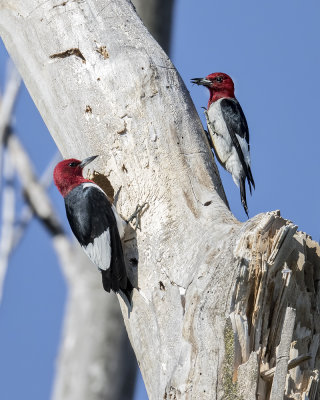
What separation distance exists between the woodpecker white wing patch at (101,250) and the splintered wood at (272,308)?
Result: 2.88 ft

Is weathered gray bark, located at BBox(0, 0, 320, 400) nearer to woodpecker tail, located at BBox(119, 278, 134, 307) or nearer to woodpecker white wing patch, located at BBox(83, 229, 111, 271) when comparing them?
woodpecker tail, located at BBox(119, 278, 134, 307)

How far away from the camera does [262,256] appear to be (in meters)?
2.69

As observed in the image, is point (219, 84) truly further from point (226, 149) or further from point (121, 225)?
point (121, 225)

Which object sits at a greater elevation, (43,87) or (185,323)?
(43,87)

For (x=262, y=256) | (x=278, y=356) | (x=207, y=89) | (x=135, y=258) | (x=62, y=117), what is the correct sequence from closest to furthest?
(x=278, y=356)
(x=262, y=256)
(x=135, y=258)
(x=62, y=117)
(x=207, y=89)

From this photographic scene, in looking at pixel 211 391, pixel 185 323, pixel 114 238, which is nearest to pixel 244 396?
pixel 211 391

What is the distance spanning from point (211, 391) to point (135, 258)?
0.86 metres

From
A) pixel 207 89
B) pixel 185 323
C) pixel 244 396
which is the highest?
pixel 207 89

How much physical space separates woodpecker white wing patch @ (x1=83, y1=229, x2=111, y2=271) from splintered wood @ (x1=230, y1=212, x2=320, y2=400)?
0.88 m

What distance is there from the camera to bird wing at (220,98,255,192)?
5031 millimetres

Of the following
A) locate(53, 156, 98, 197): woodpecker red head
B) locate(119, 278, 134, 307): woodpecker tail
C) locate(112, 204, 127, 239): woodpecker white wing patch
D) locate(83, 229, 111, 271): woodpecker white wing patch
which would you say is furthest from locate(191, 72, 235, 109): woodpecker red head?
locate(119, 278, 134, 307): woodpecker tail

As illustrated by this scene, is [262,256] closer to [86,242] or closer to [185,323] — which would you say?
[185,323]

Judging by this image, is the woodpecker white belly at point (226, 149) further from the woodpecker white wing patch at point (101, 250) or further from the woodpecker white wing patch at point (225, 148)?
the woodpecker white wing patch at point (101, 250)

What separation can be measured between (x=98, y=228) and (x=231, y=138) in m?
1.71
